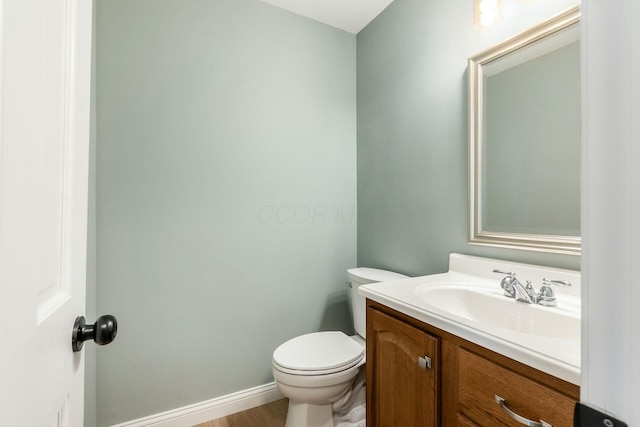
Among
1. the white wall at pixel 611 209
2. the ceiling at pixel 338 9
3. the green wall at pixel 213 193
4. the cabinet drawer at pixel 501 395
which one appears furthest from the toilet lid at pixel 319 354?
the ceiling at pixel 338 9

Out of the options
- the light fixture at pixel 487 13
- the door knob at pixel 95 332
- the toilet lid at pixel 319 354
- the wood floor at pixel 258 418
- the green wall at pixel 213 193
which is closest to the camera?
the door knob at pixel 95 332

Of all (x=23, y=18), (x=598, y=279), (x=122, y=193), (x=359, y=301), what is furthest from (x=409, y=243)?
(x=23, y=18)

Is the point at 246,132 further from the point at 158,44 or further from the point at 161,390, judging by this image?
the point at 161,390

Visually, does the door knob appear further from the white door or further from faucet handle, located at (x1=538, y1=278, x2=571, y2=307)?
faucet handle, located at (x1=538, y1=278, x2=571, y2=307)

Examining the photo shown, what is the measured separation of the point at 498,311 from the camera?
104 centimetres

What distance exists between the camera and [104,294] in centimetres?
139

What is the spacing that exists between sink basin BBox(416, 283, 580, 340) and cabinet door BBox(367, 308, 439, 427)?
0.43ft

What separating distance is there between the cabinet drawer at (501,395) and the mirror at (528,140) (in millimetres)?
580

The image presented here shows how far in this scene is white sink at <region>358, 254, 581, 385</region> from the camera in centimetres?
64

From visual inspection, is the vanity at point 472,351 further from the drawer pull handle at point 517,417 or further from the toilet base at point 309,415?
the toilet base at point 309,415

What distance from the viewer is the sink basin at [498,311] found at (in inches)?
34.3

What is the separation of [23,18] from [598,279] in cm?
67

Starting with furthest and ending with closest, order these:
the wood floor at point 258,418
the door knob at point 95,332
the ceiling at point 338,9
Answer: the ceiling at point 338,9 < the wood floor at point 258,418 < the door knob at point 95,332

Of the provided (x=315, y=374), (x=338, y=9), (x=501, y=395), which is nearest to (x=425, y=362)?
(x=501, y=395)
